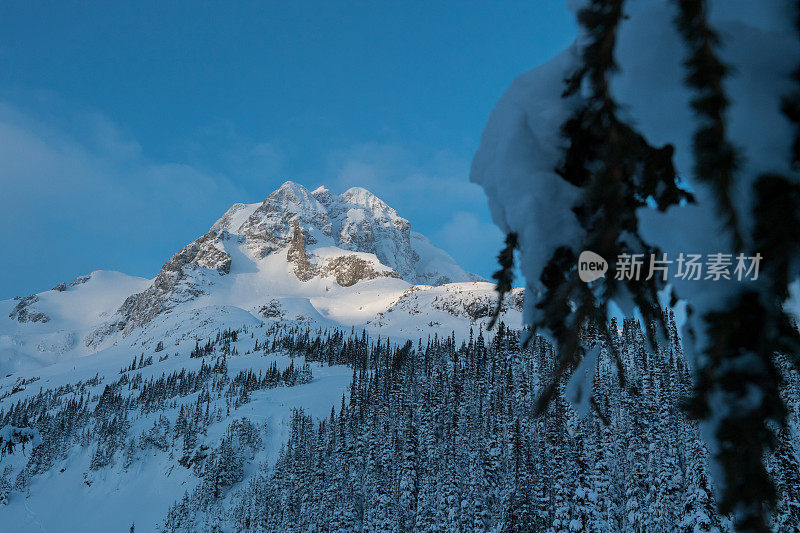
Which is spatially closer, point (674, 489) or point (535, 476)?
point (674, 489)

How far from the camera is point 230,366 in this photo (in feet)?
474

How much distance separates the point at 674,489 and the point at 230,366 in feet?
444

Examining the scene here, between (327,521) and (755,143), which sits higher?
(755,143)

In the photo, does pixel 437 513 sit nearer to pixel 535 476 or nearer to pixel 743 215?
pixel 535 476

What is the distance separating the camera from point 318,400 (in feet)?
347

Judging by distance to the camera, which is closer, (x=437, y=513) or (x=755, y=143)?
(x=755, y=143)

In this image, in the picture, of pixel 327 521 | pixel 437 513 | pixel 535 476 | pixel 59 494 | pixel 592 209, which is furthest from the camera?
pixel 59 494

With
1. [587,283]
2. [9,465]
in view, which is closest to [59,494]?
[9,465]

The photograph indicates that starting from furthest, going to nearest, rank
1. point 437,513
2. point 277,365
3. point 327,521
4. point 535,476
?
point 277,365 → point 327,521 → point 535,476 → point 437,513

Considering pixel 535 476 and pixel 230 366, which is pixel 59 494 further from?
pixel 535 476

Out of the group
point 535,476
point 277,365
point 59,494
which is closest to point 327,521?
point 535,476

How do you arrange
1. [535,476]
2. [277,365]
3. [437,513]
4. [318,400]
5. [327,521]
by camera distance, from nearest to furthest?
[437,513] < [535,476] < [327,521] < [318,400] < [277,365]

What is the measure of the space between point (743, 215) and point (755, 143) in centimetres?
22

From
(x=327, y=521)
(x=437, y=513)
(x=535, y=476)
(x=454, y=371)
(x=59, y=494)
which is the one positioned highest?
(x=454, y=371)
